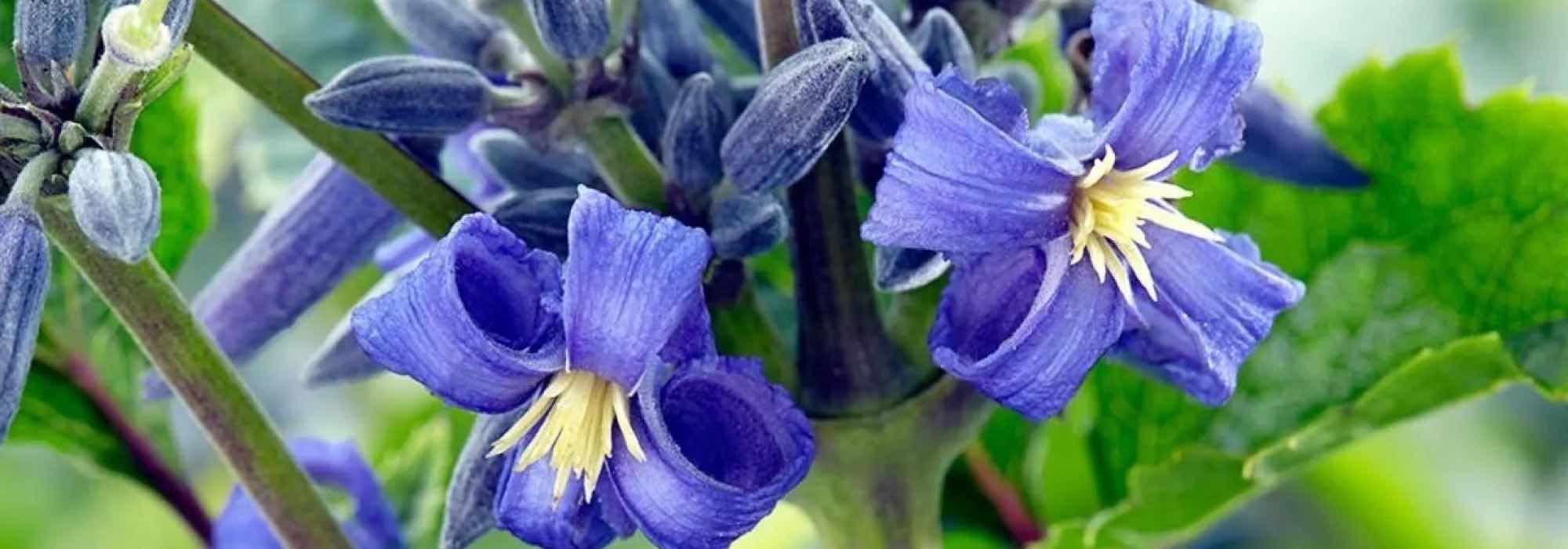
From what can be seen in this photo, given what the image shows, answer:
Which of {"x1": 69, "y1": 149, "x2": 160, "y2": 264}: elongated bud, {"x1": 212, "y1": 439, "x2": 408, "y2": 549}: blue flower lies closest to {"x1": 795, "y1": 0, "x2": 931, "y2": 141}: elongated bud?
{"x1": 69, "y1": 149, "x2": 160, "y2": 264}: elongated bud

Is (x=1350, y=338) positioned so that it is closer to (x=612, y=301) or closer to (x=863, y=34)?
(x=863, y=34)

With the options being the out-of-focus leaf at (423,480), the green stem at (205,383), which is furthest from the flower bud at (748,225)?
the out-of-focus leaf at (423,480)

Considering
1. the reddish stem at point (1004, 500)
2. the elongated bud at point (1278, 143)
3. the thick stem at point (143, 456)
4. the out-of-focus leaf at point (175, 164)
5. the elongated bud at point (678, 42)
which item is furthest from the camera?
the reddish stem at point (1004, 500)

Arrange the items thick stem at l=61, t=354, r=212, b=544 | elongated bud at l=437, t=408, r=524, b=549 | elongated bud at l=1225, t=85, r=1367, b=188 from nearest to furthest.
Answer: elongated bud at l=437, t=408, r=524, b=549 < elongated bud at l=1225, t=85, r=1367, b=188 < thick stem at l=61, t=354, r=212, b=544

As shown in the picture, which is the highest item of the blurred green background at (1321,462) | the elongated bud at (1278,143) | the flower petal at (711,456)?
the flower petal at (711,456)

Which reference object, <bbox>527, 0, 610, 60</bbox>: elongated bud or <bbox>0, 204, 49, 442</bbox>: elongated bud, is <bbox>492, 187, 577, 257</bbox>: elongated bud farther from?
<bbox>0, 204, 49, 442</bbox>: elongated bud

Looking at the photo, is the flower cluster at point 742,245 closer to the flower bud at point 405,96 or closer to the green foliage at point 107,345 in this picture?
the flower bud at point 405,96
